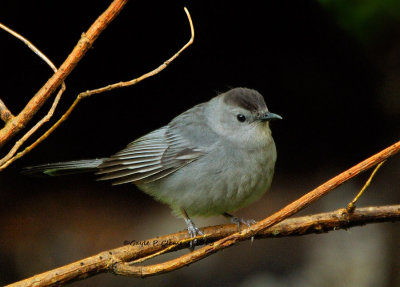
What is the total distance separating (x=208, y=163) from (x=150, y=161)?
0.42 m

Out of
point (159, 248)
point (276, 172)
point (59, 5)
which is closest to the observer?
point (159, 248)

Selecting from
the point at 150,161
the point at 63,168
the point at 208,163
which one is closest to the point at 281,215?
the point at 208,163

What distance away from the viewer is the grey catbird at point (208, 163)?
3396 millimetres

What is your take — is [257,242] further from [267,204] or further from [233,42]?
[233,42]

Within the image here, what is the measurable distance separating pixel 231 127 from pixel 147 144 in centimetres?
62

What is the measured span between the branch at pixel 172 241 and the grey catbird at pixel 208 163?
0.37 m

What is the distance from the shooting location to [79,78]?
4.45 m

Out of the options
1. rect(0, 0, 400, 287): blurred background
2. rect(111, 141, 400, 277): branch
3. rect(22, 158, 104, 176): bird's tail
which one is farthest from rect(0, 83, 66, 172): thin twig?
rect(0, 0, 400, 287): blurred background

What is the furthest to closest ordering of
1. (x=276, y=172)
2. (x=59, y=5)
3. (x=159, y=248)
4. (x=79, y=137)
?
(x=276, y=172), (x=79, y=137), (x=59, y=5), (x=159, y=248)

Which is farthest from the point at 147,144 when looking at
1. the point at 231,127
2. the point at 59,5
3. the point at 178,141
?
the point at 59,5

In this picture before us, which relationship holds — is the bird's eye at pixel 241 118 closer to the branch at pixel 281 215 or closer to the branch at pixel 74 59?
the branch at pixel 281 215

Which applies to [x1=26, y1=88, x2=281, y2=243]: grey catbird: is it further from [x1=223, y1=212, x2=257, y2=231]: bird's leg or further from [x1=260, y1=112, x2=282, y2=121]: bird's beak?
[x1=223, y1=212, x2=257, y2=231]: bird's leg

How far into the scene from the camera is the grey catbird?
11.1 ft

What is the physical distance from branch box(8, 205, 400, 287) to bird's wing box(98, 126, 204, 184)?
627 mm
